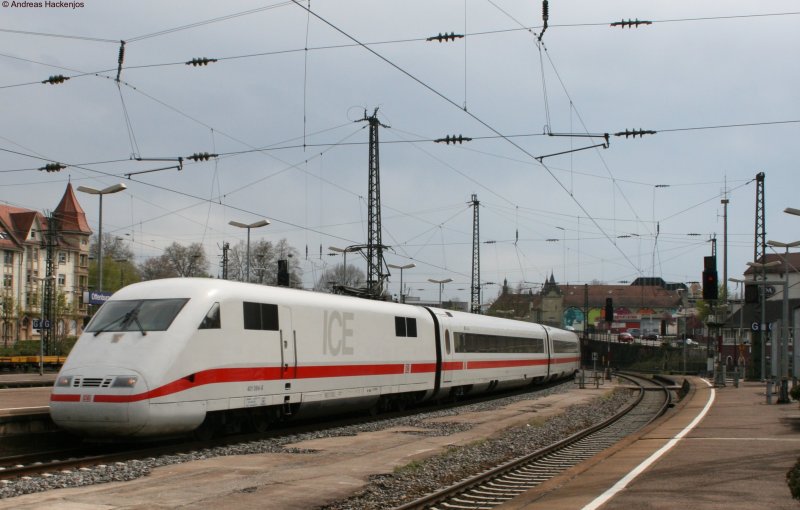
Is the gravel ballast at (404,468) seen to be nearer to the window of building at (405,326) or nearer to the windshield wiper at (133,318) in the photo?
the window of building at (405,326)

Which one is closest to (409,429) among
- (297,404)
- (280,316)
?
(297,404)

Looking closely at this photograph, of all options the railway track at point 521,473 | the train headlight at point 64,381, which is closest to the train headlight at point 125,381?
the train headlight at point 64,381

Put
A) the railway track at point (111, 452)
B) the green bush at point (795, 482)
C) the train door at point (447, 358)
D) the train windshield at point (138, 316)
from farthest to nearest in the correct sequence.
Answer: the train door at point (447, 358) → the train windshield at point (138, 316) → the railway track at point (111, 452) → the green bush at point (795, 482)

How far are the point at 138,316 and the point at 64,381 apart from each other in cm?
180

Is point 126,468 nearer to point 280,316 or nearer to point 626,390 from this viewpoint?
point 280,316

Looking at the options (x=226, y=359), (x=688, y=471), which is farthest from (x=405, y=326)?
(x=688, y=471)

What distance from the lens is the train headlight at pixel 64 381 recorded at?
15.9 m

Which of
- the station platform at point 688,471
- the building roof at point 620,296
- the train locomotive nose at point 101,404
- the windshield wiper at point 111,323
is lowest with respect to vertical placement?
the station platform at point 688,471

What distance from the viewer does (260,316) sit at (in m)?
18.5

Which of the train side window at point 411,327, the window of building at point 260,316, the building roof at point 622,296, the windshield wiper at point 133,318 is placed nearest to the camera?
the windshield wiper at point 133,318

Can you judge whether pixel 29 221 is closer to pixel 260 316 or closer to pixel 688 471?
pixel 260 316

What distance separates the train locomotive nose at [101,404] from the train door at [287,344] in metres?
4.34

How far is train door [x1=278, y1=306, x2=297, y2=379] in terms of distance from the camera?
19.2 m

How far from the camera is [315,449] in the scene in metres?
16.6
